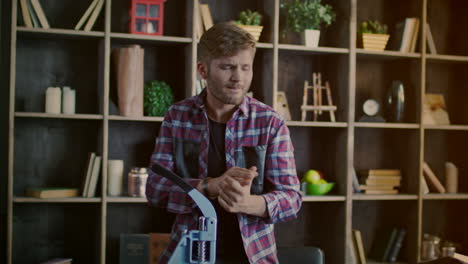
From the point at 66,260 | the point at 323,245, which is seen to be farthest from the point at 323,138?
the point at 66,260

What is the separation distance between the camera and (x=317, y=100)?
358 centimetres

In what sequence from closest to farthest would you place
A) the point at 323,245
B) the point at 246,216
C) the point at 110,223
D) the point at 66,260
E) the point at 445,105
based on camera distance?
the point at 246,216, the point at 66,260, the point at 110,223, the point at 323,245, the point at 445,105

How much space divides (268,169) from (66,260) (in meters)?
1.83

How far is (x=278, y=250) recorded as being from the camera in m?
1.73

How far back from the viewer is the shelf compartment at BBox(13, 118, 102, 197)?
127 inches

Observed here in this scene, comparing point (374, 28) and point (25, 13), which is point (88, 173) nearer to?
point (25, 13)

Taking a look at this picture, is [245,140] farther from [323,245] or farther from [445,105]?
[445,105]

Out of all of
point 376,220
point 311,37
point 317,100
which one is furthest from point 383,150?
point 311,37

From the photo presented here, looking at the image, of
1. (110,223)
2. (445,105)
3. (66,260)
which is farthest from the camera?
(445,105)

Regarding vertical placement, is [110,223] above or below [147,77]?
below

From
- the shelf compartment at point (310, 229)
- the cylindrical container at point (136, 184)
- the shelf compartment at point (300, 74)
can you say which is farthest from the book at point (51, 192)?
the shelf compartment at point (300, 74)

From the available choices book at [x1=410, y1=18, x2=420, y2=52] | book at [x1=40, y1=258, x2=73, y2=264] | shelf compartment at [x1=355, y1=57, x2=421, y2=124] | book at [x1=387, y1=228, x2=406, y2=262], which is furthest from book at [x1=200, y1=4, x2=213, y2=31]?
book at [x1=387, y1=228, x2=406, y2=262]

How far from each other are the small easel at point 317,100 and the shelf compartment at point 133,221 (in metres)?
1.08

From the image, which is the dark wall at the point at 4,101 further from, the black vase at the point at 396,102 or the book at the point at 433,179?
the book at the point at 433,179
